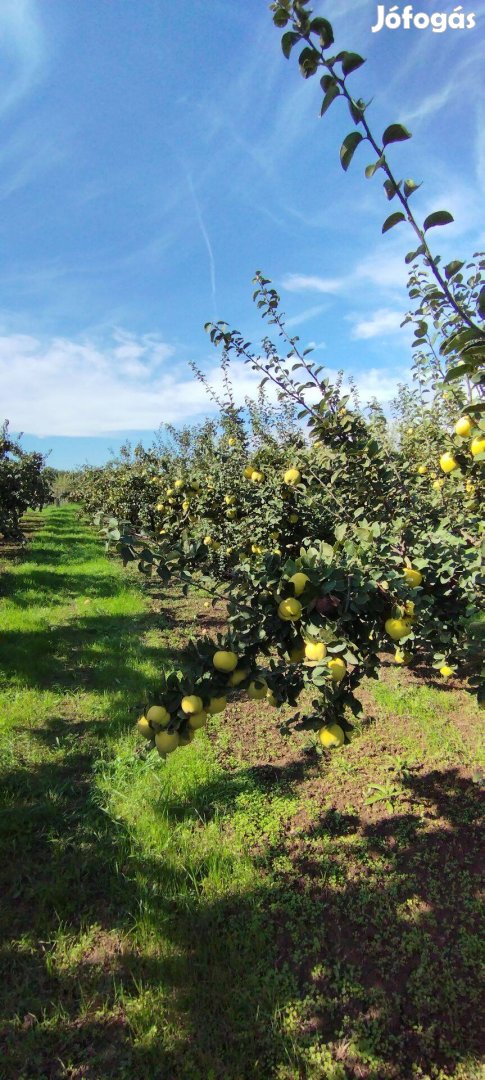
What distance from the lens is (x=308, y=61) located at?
119 cm

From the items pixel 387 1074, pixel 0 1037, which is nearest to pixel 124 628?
pixel 0 1037

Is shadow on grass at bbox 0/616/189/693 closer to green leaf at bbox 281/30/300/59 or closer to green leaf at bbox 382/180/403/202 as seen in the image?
green leaf at bbox 382/180/403/202

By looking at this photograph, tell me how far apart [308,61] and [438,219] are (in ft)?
1.58

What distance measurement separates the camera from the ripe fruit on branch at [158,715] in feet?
5.74

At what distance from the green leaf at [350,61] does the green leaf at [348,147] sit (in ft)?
0.43

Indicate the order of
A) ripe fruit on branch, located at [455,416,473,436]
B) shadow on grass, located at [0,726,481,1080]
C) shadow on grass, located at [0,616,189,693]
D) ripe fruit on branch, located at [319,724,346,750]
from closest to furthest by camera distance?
shadow on grass, located at [0,726,481,1080] → ripe fruit on branch, located at [455,416,473,436] → ripe fruit on branch, located at [319,724,346,750] → shadow on grass, located at [0,616,189,693]

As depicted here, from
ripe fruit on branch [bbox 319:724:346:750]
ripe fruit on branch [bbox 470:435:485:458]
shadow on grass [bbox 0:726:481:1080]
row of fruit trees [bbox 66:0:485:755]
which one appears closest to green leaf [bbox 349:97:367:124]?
row of fruit trees [bbox 66:0:485:755]

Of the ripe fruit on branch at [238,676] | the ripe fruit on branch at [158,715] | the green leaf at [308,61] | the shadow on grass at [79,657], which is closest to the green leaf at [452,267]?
the green leaf at [308,61]

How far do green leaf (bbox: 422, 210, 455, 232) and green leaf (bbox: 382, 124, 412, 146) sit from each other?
7.3 inches

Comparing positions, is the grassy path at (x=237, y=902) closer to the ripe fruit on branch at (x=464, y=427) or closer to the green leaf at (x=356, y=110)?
the ripe fruit on branch at (x=464, y=427)

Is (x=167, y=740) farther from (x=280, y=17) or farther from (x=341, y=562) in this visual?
(x=280, y=17)

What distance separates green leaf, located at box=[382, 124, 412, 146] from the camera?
3.83 feet

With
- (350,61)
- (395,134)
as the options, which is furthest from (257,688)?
(350,61)

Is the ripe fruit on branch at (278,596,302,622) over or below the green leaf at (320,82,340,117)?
below
